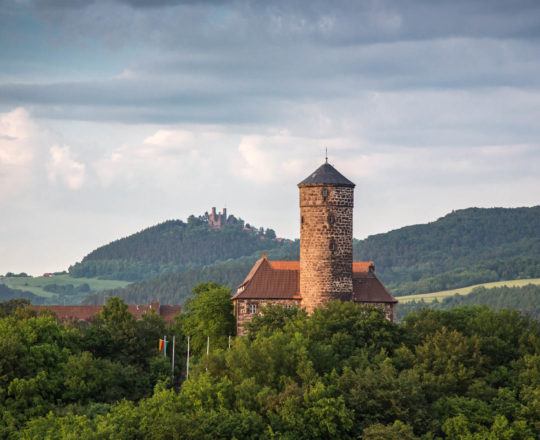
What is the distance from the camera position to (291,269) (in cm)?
7731

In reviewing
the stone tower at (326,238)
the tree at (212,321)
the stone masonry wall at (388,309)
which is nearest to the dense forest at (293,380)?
the tree at (212,321)

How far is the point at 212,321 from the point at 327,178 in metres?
13.9

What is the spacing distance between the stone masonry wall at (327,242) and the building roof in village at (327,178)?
271mm

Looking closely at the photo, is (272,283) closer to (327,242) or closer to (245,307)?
(245,307)

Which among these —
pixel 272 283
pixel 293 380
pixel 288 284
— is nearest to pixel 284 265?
pixel 272 283

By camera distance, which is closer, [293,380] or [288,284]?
[293,380]

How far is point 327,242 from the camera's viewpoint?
72500 mm

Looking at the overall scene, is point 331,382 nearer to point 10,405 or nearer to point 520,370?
point 520,370

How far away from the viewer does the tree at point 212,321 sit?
256 ft

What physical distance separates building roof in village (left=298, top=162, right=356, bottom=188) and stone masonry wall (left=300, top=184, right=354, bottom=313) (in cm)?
27

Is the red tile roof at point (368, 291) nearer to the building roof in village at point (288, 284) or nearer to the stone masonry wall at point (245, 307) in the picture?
the building roof in village at point (288, 284)

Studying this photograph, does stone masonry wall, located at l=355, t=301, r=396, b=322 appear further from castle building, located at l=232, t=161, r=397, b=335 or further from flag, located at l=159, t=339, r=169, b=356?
flag, located at l=159, t=339, r=169, b=356

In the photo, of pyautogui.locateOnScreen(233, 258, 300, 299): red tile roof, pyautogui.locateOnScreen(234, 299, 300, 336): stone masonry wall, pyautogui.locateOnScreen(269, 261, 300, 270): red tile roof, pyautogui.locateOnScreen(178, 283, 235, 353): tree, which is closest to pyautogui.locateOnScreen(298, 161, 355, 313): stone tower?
A: pyautogui.locateOnScreen(234, 299, 300, 336): stone masonry wall

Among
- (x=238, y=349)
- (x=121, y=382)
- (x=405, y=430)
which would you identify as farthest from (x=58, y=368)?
(x=405, y=430)
